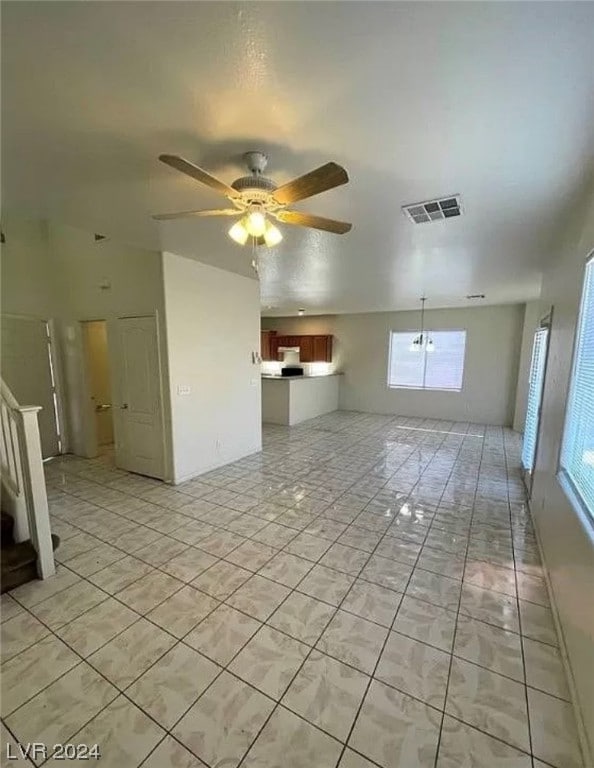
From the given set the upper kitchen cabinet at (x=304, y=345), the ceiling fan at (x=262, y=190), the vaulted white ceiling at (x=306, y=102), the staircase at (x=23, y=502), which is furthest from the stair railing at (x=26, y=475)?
the upper kitchen cabinet at (x=304, y=345)

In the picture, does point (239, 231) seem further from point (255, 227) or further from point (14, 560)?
point (14, 560)

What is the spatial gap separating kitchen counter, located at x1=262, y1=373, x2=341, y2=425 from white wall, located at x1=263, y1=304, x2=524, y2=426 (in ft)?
4.42

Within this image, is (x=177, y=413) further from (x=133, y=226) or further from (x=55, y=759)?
(x=55, y=759)

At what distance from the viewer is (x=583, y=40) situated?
3.68 ft

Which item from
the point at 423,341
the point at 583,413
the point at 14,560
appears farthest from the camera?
the point at 423,341

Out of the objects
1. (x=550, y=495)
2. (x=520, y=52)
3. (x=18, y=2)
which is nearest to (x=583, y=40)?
(x=520, y=52)

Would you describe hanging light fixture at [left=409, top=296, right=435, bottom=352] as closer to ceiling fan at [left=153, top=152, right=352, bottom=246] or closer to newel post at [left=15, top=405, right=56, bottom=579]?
ceiling fan at [left=153, top=152, right=352, bottom=246]

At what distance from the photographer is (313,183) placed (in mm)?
1604

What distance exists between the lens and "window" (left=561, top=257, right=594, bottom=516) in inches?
71.4

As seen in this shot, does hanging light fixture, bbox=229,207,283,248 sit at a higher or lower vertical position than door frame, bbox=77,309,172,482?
higher

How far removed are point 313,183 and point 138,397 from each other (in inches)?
139

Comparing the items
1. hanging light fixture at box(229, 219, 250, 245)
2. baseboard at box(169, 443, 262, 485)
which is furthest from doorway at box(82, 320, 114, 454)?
hanging light fixture at box(229, 219, 250, 245)

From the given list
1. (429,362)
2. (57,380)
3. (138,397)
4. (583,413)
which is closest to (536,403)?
(583,413)

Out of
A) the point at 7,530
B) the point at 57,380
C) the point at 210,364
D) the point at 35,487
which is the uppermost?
the point at 210,364
